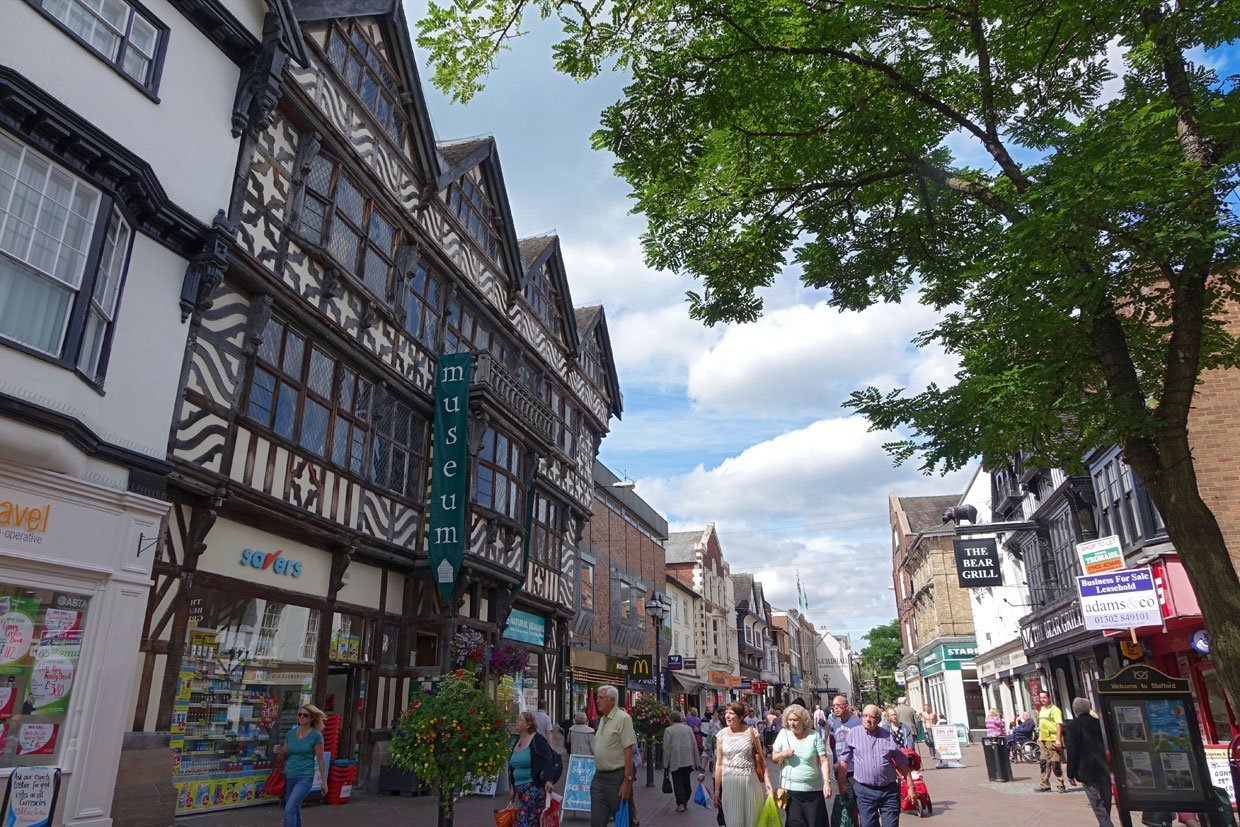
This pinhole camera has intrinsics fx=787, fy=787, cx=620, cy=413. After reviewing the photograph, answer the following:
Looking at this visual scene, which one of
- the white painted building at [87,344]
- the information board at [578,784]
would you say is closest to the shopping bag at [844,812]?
Result: the information board at [578,784]

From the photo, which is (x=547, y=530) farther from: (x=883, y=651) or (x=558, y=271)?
(x=883, y=651)

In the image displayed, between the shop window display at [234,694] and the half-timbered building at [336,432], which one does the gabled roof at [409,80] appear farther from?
the shop window display at [234,694]

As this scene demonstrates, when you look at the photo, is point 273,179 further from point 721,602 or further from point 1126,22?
point 721,602

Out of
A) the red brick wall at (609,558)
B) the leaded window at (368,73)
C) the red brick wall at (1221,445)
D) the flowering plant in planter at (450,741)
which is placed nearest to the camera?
the flowering plant in planter at (450,741)

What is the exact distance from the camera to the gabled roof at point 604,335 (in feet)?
101

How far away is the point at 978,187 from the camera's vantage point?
8.19 meters

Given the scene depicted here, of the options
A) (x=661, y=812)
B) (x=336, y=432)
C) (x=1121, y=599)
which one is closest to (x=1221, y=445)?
(x=1121, y=599)

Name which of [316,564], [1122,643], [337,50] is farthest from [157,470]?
[1122,643]

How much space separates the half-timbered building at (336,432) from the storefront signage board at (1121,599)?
1230 cm

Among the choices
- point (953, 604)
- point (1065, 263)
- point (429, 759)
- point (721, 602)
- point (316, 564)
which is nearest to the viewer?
point (1065, 263)

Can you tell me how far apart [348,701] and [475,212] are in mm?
12840

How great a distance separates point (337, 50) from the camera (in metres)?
15.3

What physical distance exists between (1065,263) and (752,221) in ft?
11.7

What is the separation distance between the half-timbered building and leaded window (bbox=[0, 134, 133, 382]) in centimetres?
157
